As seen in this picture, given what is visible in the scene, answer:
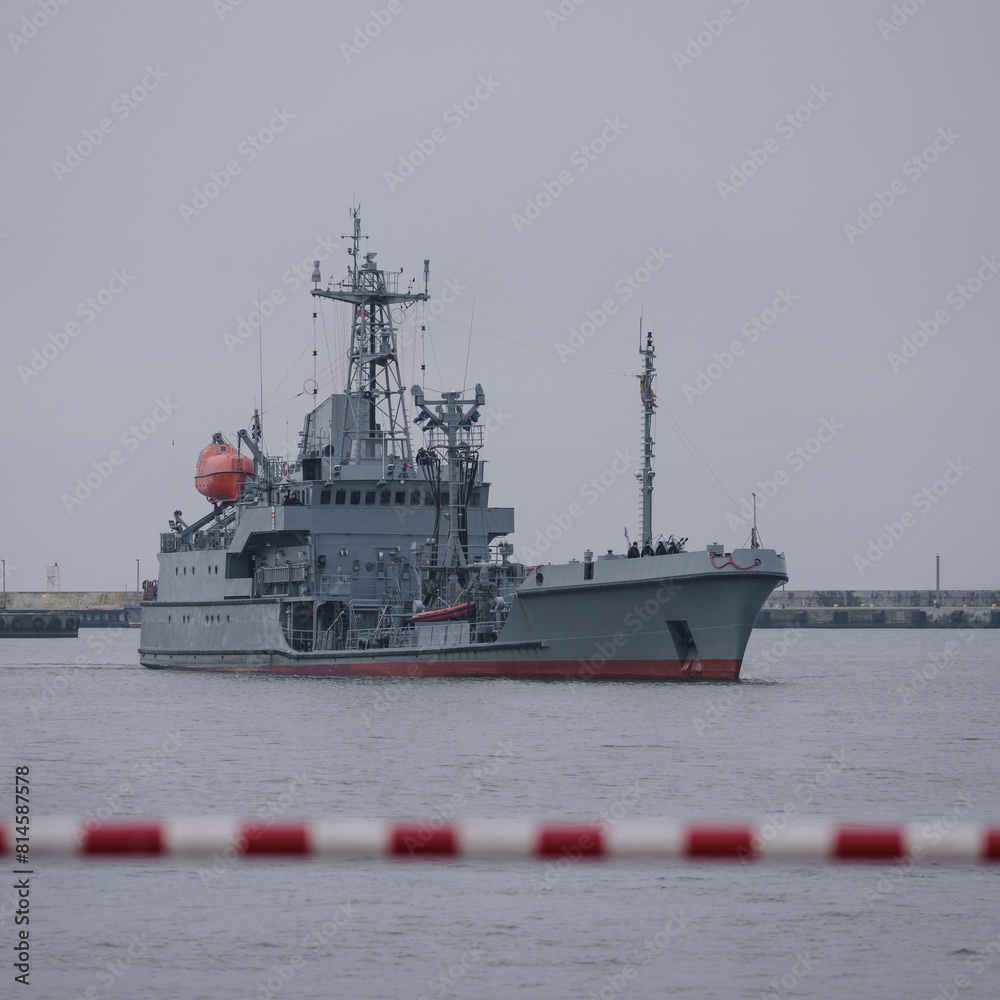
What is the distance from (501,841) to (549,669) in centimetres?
3233

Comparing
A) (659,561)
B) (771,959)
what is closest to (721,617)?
(659,561)

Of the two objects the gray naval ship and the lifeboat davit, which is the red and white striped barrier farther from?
the lifeboat davit

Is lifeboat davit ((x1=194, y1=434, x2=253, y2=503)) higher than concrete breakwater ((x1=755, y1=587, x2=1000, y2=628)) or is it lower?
higher

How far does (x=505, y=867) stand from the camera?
15.0 metres

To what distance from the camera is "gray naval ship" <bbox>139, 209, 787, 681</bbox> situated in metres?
35.7

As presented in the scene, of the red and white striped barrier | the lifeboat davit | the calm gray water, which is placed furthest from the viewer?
the lifeboat davit

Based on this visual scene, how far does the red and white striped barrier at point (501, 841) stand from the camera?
17.0ft

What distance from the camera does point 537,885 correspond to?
45.0 feet

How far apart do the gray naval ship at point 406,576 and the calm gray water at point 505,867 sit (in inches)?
46.4

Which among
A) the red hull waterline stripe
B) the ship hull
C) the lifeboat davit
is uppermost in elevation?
the lifeboat davit

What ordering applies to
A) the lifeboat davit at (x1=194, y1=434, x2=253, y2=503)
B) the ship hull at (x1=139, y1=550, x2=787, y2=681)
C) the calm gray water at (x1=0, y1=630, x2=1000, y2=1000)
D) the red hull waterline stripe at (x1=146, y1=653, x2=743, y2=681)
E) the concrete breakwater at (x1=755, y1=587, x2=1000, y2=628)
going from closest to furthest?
1. the calm gray water at (x1=0, y1=630, x2=1000, y2=1000)
2. the ship hull at (x1=139, y1=550, x2=787, y2=681)
3. the red hull waterline stripe at (x1=146, y1=653, x2=743, y2=681)
4. the lifeboat davit at (x1=194, y1=434, x2=253, y2=503)
5. the concrete breakwater at (x1=755, y1=587, x2=1000, y2=628)

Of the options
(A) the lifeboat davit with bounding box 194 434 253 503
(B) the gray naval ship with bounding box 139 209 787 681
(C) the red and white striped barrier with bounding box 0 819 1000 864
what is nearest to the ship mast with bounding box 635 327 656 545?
(B) the gray naval ship with bounding box 139 209 787 681

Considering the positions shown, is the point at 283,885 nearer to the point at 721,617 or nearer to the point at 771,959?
the point at 771,959

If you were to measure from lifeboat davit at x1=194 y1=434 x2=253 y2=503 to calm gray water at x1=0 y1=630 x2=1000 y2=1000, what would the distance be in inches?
552
